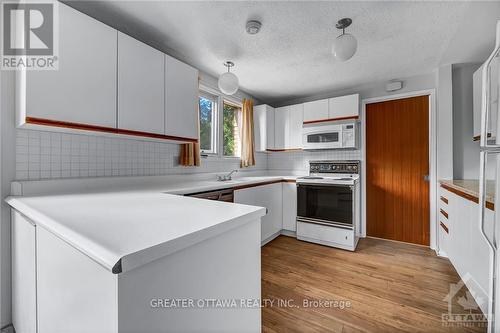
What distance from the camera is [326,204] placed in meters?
2.98

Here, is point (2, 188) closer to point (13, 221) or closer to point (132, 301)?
point (13, 221)

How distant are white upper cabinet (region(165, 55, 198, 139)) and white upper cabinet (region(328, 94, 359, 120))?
2.04 m

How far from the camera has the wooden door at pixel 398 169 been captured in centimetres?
297

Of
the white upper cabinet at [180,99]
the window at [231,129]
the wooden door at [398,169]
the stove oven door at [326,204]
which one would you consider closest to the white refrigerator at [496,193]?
the stove oven door at [326,204]

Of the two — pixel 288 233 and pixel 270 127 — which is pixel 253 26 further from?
pixel 288 233

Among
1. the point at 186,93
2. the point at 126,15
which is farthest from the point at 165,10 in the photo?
the point at 186,93

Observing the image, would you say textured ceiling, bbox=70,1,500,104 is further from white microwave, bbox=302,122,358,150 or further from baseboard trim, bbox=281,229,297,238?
baseboard trim, bbox=281,229,297,238

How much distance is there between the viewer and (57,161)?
5.25 feet

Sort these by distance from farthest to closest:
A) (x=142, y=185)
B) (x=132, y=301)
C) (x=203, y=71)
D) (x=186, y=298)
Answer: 1. (x=203, y=71)
2. (x=142, y=185)
3. (x=186, y=298)
4. (x=132, y=301)

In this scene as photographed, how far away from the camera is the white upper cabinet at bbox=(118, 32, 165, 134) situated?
1672 mm

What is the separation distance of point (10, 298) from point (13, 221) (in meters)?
0.54

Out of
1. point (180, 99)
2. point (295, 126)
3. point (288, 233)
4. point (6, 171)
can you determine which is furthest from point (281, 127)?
point (6, 171)

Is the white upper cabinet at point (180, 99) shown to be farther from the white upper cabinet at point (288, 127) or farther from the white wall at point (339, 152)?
the white wall at point (339, 152)

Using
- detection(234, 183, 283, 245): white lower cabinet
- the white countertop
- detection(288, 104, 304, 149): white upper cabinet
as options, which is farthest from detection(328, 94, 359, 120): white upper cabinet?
the white countertop
